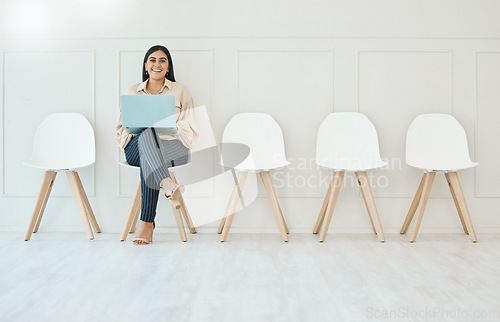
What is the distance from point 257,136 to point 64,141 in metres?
1.36

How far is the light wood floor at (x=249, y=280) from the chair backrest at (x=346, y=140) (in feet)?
1.81

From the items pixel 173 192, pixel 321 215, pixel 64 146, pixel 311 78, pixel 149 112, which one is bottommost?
pixel 321 215

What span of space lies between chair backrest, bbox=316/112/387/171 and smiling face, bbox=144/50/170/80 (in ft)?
3.81

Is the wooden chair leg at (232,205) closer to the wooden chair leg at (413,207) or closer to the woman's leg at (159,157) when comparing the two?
the woman's leg at (159,157)

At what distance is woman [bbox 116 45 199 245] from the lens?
2.40m

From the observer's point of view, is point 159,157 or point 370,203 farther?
point 370,203

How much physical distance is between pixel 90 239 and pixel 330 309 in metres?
1.81

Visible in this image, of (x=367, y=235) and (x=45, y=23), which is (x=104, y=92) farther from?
(x=367, y=235)

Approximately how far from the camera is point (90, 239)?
268 cm

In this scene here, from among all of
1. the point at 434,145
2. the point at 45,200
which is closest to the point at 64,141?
the point at 45,200

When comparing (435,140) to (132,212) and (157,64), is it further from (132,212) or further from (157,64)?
(132,212)

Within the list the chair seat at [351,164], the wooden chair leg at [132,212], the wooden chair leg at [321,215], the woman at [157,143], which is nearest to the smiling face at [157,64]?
the woman at [157,143]

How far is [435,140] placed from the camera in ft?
9.32

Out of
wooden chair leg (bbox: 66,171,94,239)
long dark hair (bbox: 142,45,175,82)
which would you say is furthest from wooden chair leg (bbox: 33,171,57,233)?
long dark hair (bbox: 142,45,175,82)
